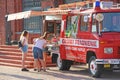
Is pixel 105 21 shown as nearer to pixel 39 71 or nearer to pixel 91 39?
pixel 91 39

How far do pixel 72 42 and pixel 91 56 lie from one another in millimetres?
1423

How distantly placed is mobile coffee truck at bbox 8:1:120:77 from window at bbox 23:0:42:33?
1213 centimetres

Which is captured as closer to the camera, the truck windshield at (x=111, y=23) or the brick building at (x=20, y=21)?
the truck windshield at (x=111, y=23)

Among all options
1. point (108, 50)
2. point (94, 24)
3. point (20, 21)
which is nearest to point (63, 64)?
point (94, 24)

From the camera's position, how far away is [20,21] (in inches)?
1188

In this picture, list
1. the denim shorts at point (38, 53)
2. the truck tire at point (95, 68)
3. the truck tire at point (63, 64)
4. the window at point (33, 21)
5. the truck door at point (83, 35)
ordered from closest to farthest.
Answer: the truck tire at point (95, 68) < the truck door at point (83, 35) < the denim shorts at point (38, 53) < the truck tire at point (63, 64) < the window at point (33, 21)

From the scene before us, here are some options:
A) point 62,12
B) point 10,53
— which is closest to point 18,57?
point 10,53

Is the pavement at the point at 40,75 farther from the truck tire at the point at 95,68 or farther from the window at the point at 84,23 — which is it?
the window at the point at 84,23

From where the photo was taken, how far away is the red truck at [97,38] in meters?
13.9

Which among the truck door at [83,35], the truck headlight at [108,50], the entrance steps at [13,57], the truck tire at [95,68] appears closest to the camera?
the truck headlight at [108,50]

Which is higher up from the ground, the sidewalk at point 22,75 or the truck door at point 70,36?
the truck door at point 70,36

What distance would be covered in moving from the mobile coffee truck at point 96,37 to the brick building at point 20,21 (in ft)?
33.6

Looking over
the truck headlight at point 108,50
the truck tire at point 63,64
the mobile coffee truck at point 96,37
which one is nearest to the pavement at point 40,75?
the truck tire at point 63,64

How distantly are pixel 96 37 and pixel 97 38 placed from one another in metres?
0.08
